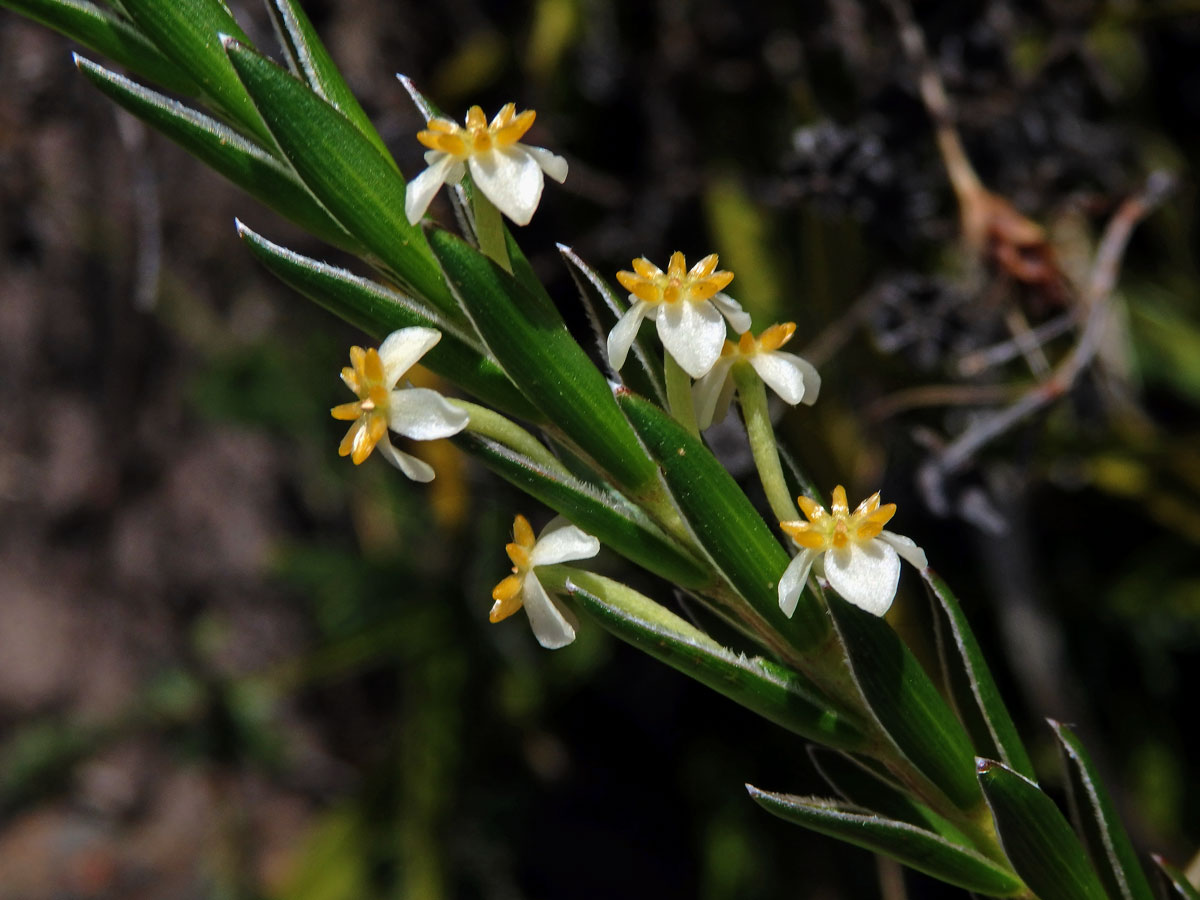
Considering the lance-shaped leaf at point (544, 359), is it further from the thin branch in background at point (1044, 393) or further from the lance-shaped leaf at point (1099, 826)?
the thin branch in background at point (1044, 393)

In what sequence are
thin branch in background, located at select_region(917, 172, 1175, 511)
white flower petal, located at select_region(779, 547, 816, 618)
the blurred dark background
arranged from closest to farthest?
1. white flower petal, located at select_region(779, 547, 816, 618)
2. thin branch in background, located at select_region(917, 172, 1175, 511)
3. the blurred dark background

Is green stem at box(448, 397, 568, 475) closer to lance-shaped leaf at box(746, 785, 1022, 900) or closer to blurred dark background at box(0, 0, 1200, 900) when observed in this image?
lance-shaped leaf at box(746, 785, 1022, 900)

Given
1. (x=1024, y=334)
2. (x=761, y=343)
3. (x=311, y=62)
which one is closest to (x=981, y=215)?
(x=1024, y=334)

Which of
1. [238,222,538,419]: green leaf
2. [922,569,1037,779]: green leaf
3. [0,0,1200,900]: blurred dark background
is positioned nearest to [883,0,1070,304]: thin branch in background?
[0,0,1200,900]: blurred dark background

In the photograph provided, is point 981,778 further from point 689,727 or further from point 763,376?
point 689,727

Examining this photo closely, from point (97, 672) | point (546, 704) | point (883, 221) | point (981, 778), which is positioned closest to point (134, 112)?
point (981, 778)

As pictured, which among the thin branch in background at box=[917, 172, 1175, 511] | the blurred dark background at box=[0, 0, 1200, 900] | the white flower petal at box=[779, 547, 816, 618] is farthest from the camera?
the blurred dark background at box=[0, 0, 1200, 900]

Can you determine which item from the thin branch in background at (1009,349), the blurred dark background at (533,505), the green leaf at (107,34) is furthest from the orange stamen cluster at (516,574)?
the thin branch in background at (1009,349)
